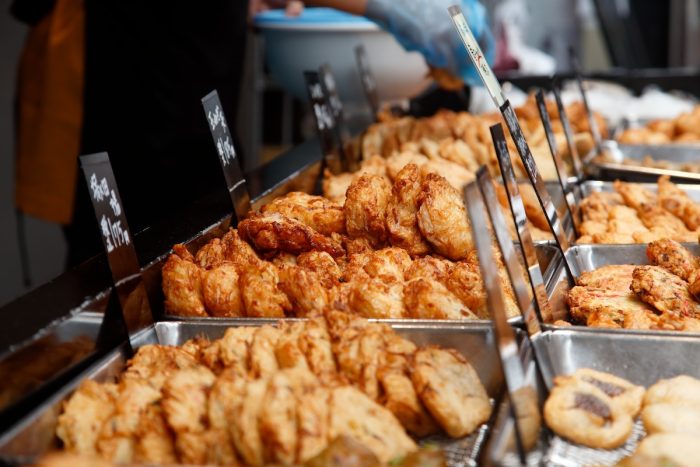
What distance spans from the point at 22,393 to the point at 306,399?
0.56 meters

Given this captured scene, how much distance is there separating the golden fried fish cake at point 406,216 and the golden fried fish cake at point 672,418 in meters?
0.85

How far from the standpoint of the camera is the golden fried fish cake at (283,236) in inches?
94.6

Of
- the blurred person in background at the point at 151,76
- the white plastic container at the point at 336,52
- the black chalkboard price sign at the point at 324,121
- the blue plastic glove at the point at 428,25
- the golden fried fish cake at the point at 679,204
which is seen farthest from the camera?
the white plastic container at the point at 336,52

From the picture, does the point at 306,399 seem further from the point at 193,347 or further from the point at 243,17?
the point at 243,17

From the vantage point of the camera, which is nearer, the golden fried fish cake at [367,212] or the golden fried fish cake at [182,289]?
the golden fried fish cake at [182,289]

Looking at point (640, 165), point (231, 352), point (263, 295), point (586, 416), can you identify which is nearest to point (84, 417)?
point (231, 352)

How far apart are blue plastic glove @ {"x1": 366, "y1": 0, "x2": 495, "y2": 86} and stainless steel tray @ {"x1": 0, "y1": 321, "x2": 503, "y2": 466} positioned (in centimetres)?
208

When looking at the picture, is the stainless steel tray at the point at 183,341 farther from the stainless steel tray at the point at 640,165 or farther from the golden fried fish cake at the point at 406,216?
the stainless steel tray at the point at 640,165

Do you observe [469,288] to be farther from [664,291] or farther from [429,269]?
[664,291]

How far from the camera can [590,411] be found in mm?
1732

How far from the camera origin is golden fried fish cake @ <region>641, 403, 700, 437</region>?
171 cm

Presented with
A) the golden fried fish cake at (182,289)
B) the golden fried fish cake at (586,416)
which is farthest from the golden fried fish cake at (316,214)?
the golden fried fish cake at (586,416)

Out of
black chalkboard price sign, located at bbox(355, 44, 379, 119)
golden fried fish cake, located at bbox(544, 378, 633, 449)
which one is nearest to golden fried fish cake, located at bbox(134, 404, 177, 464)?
golden fried fish cake, located at bbox(544, 378, 633, 449)

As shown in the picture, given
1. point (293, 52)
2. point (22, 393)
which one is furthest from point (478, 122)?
point (22, 393)
